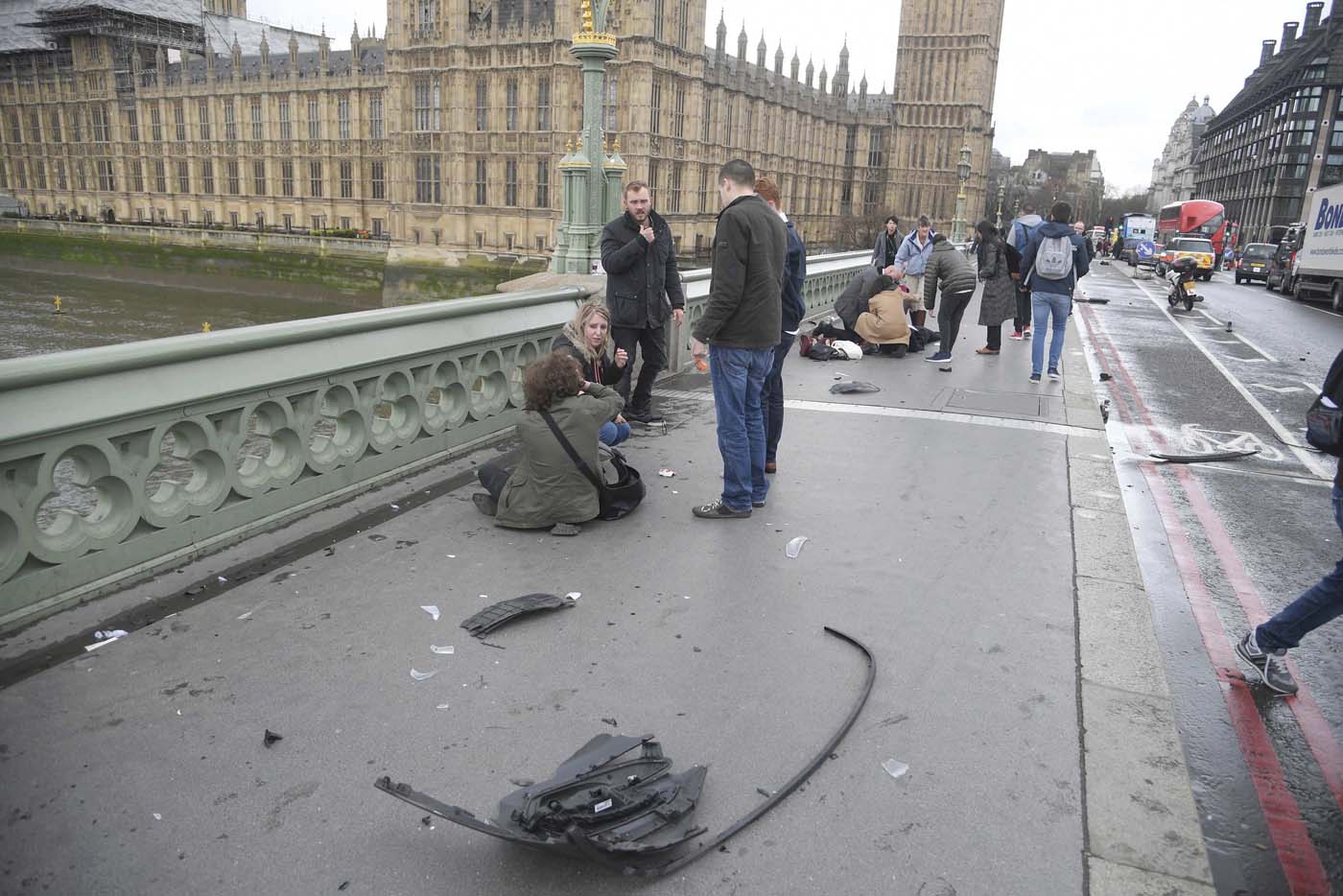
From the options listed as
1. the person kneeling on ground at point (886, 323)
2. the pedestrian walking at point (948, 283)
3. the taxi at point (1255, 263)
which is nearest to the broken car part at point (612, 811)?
the pedestrian walking at point (948, 283)

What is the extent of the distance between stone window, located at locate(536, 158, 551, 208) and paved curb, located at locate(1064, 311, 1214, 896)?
186 feet

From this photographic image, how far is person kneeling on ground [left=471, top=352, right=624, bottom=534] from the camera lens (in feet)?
17.1

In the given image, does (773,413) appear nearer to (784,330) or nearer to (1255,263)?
(784,330)

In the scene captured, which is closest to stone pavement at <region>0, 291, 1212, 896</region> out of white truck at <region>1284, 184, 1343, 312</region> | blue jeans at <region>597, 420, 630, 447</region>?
blue jeans at <region>597, 420, 630, 447</region>

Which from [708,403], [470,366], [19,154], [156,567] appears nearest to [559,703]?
[156,567]

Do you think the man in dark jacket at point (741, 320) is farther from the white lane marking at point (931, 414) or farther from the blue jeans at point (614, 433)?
the white lane marking at point (931, 414)

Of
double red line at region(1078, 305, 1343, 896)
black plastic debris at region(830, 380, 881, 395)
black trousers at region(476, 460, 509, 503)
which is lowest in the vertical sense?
double red line at region(1078, 305, 1343, 896)

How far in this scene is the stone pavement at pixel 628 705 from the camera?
106 inches

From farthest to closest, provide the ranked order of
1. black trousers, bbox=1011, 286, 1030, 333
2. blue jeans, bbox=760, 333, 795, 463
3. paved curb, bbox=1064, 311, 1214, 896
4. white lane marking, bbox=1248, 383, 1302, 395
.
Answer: black trousers, bbox=1011, 286, 1030, 333 → white lane marking, bbox=1248, 383, 1302, 395 → blue jeans, bbox=760, 333, 795, 463 → paved curb, bbox=1064, 311, 1214, 896

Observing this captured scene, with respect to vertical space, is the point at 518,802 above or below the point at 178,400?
below

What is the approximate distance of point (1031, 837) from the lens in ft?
9.28

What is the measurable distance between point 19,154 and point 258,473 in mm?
110814

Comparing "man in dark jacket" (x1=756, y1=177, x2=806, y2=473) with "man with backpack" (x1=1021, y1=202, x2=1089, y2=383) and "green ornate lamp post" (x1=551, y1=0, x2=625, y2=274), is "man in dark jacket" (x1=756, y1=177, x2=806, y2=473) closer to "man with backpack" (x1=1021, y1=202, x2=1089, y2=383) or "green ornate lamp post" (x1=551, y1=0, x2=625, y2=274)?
"green ornate lamp post" (x1=551, y1=0, x2=625, y2=274)

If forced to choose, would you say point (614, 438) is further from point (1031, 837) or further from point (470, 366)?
point (1031, 837)
